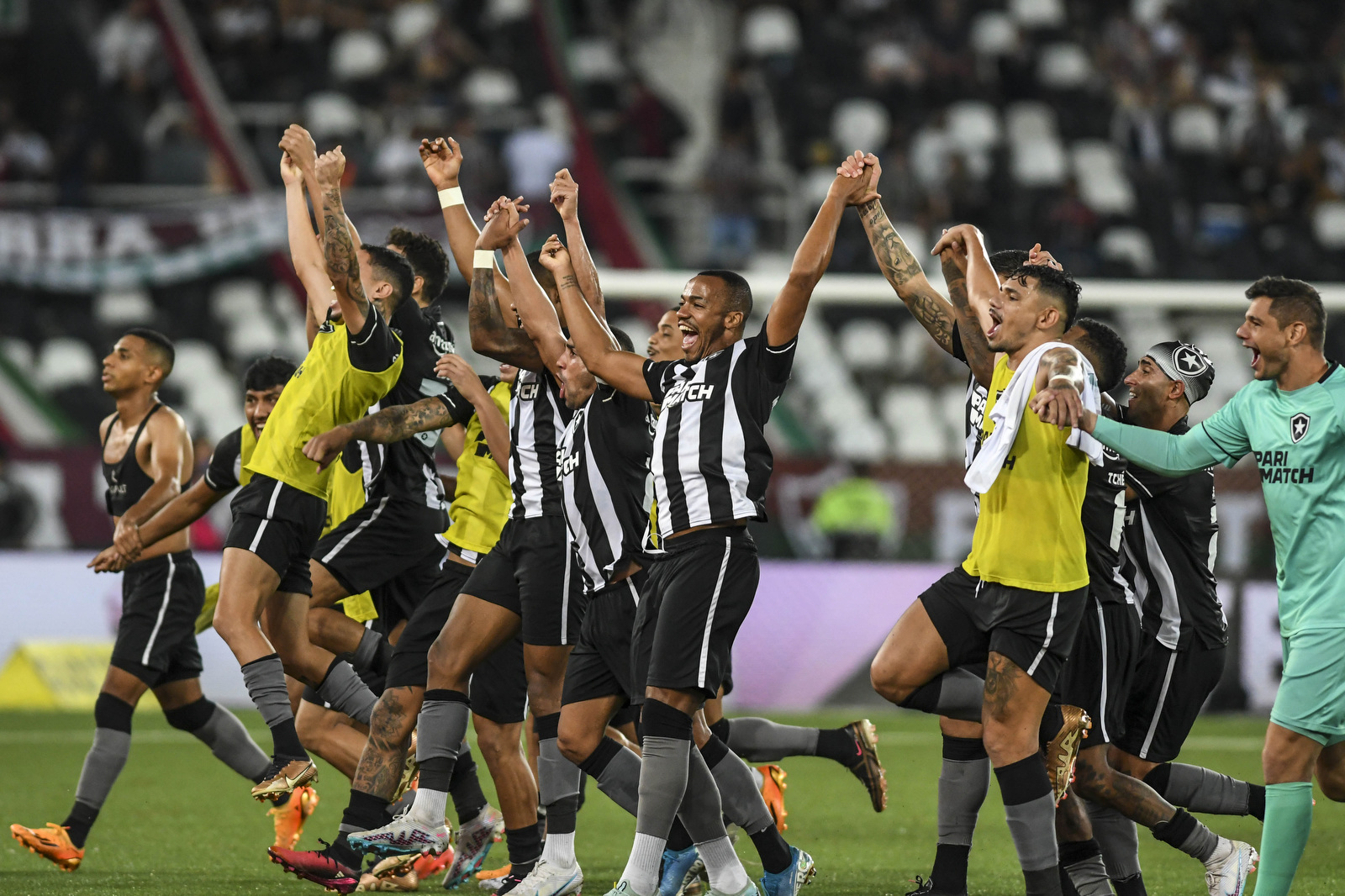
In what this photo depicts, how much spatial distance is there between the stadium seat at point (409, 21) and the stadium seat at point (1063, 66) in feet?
27.9

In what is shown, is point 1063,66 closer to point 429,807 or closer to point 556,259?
point 556,259

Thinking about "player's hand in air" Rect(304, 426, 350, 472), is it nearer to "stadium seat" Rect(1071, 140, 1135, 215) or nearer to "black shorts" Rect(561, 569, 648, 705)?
"black shorts" Rect(561, 569, 648, 705)

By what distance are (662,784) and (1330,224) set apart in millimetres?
18184

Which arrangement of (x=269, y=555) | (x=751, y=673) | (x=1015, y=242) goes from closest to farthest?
(x=269, y=555)
(x=751, y=673)
(x=1015, y=242)

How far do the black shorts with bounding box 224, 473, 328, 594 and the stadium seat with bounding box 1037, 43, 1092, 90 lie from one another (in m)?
18.0

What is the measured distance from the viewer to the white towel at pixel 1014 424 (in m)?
5.56

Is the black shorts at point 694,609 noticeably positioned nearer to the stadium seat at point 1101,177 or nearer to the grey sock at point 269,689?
the grey sock at point 269,689

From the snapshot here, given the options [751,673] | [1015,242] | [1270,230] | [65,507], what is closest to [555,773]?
[751,673]

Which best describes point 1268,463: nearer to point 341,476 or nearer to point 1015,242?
point 341,476

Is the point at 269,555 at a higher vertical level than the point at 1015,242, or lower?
lower

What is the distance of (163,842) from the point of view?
8.09 metres

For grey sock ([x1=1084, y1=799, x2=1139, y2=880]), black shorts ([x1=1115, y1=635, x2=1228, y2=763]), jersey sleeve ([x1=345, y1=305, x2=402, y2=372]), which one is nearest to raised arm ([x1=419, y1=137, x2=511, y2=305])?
jersey sleeve ([x1=345, y1=305, x2=402, y2=372])

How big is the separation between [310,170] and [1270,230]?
1583cm

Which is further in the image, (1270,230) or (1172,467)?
(1270,230)
